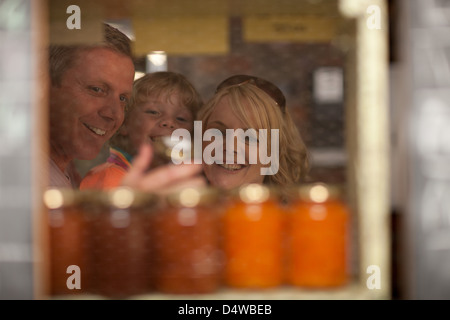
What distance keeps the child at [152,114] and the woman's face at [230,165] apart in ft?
0.17

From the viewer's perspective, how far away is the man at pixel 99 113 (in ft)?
3.38

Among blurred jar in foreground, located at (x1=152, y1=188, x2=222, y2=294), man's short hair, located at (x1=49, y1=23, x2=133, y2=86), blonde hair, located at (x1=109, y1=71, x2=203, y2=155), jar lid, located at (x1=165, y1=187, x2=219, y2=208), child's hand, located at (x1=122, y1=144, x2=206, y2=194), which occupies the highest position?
man's short hair, located at (x1=49, y1=23, x2=133, y2=86)

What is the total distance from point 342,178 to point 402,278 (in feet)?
0.80

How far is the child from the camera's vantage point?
1.03 metres

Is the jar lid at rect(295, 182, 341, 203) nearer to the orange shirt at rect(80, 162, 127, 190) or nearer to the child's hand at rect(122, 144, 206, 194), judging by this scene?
the child's hand at rect(122, 144, 206, 194)

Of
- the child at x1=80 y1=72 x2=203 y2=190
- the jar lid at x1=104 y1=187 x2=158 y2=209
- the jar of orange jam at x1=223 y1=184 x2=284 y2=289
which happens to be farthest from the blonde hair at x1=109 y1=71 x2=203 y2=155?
the jar of orange jam at x1=223 y1=184 x2=284 y2=289

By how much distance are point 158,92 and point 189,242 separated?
342 millimetres

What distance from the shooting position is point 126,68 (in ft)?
3.40

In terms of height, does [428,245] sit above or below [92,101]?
below

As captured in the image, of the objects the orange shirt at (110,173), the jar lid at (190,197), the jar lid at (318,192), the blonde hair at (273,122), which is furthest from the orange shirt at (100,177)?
the jar lid at (318,192)

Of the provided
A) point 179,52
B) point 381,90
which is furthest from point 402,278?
point 179,52

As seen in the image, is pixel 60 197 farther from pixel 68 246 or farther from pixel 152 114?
pixel 152 114
